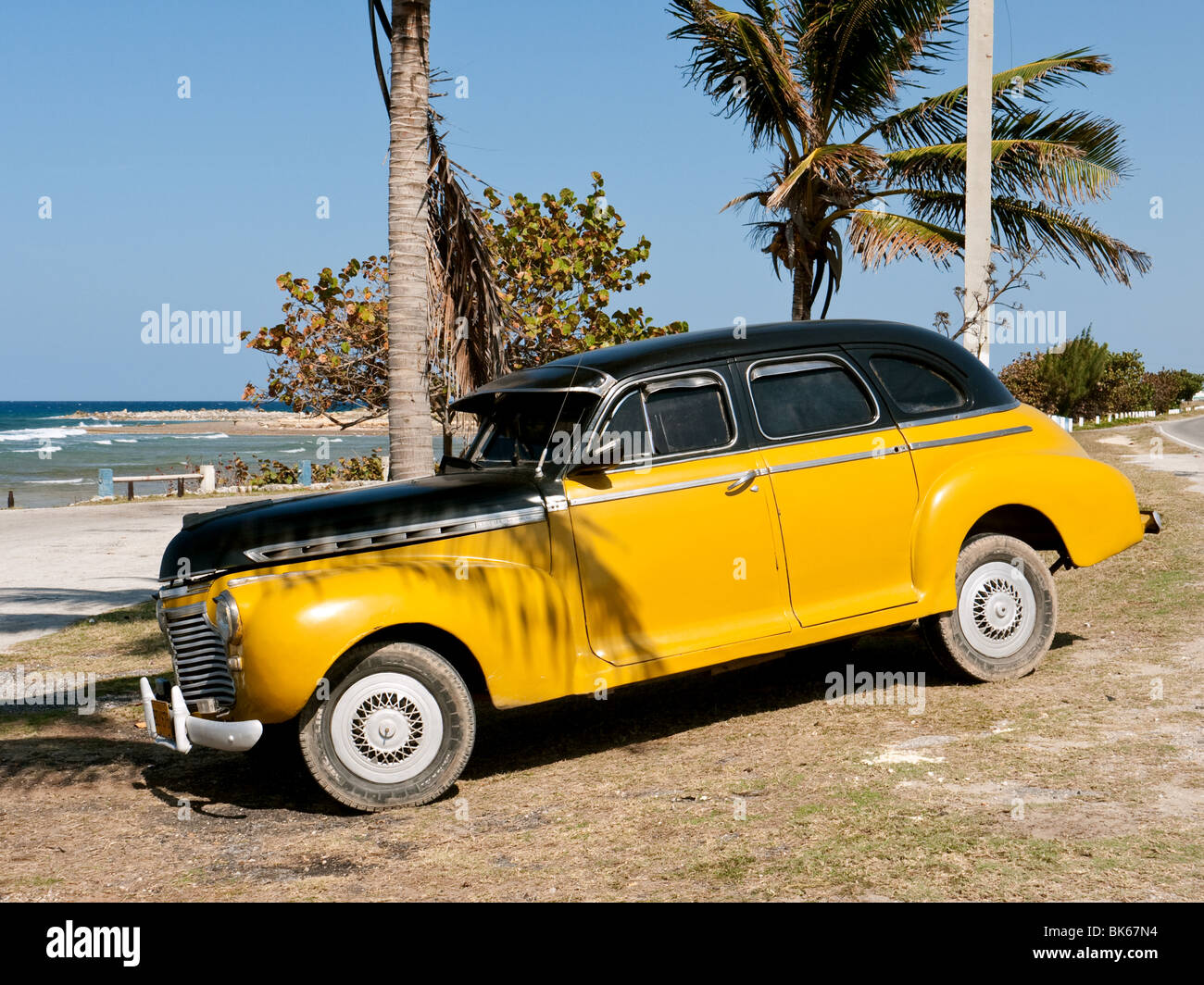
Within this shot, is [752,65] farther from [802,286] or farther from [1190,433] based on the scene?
[1190,433]

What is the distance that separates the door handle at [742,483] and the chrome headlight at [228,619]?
2530mm

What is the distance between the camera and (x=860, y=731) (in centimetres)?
641

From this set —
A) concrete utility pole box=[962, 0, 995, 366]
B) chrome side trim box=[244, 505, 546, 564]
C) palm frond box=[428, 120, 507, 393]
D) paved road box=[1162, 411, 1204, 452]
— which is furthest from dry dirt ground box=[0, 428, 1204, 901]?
paved road box=[1162, 411, 1204, 452]

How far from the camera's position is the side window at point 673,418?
6.15 m

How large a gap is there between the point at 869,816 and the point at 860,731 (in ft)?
4.79

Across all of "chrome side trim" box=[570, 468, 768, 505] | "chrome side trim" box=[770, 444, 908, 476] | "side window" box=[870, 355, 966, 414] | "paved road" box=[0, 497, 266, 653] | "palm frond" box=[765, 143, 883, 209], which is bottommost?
"paved road" box=[0, 497, 266, 653]

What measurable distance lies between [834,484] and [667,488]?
102 cm

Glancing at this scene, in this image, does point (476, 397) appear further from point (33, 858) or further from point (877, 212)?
point (877, 212)

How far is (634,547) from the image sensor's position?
599 cm

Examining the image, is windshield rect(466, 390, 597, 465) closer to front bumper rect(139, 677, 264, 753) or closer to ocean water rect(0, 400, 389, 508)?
front bumper rect(139, 677, 264, 753)

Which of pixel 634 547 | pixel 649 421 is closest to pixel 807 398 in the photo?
pixel 649 421

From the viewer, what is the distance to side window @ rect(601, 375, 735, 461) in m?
6.15

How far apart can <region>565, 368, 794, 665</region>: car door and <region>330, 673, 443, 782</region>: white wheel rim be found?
3.01 ft

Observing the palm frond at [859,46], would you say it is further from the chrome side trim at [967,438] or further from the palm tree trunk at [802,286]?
the chrome side trim at [967,438]
